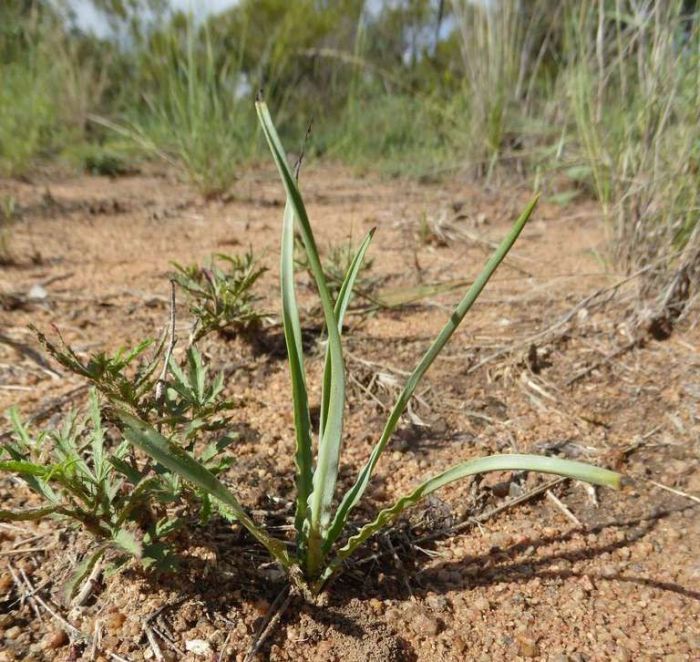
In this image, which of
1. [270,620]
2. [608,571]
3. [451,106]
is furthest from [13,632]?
[451,106]

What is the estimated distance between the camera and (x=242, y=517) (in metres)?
0.62

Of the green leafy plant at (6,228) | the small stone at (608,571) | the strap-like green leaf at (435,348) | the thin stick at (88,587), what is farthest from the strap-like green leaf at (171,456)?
the green leafy plant at (6,228)

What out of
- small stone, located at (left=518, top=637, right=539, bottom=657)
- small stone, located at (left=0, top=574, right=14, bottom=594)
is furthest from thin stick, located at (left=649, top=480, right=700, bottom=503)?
small stone, located at (left=0, top=574, right=14, bottom=594)

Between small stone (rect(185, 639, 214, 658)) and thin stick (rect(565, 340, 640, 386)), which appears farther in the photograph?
thin stick (rect(565, 340, 640, 386))

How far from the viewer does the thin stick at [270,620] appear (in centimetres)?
65

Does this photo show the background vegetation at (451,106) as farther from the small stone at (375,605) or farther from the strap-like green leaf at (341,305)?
the small stone at (375,605)

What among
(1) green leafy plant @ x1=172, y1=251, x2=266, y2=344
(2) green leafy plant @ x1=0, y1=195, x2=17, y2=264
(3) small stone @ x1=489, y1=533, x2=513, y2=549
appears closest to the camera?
(3) small stone @ x1=489, y1=533, x2=513, y2=549

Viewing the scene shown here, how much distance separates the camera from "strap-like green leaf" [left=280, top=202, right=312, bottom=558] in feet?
2.21

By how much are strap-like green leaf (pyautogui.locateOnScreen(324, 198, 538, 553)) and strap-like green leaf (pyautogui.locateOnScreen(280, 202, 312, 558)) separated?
47mm

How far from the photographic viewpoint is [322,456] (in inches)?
26.5

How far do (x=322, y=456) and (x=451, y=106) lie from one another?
9.35ft

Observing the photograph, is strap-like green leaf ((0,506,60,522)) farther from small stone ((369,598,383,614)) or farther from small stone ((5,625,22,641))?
small stone ((369,598,383,614))

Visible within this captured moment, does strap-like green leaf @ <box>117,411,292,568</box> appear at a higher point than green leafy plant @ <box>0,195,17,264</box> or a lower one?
lower

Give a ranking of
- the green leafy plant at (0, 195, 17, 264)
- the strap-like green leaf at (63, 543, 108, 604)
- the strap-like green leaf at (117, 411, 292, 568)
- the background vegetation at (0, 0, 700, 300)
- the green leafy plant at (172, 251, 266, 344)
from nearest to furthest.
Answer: the strap-like green leaf at (117, 411, 292, 568)
the strap-like green leaf at (63, 543, 108, 604)
the green leafy plant at (172, 251, 266, 344)
the background vegetation at (0, 0, 700, 300)
the green leafy plant at (0, 195, 17, 264)
